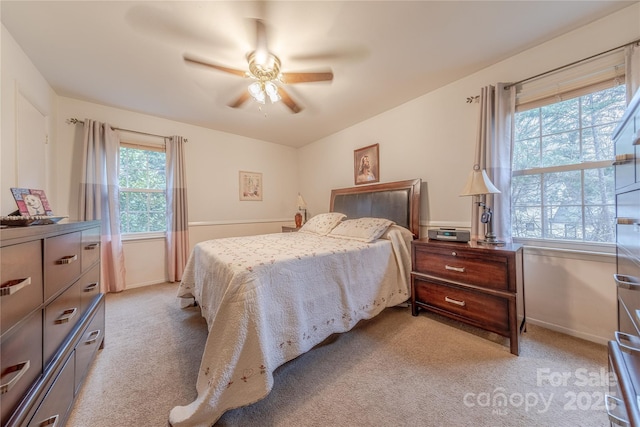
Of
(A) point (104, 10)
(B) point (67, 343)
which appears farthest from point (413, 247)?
(A) point (104, 10)

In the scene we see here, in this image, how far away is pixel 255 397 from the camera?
1155 millimetres

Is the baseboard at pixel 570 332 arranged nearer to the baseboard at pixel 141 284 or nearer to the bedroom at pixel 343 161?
the bedroom at pixel 343 161

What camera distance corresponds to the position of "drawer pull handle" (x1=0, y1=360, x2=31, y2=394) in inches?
26.0

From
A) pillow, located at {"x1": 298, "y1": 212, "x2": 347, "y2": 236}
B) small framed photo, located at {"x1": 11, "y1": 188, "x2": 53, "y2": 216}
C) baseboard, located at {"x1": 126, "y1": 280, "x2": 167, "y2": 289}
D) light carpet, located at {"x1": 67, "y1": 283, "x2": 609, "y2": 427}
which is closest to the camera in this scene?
light carpet, located at {"x1": 67, "y1": 283, "x2": 609, "y2": 427}

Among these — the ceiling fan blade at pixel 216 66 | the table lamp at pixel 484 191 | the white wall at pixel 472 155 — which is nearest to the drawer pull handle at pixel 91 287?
the ceiling fan blade at pixel 216 66

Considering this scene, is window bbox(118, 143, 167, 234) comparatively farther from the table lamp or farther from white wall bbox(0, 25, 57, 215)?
the table lamp

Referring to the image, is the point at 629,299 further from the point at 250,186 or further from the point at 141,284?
the point at 141,284

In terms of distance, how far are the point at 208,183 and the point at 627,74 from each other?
4700mm

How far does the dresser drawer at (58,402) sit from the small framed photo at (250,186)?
10.8ft

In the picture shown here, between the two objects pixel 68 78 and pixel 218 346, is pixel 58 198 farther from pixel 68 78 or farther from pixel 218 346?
pixel 218 346

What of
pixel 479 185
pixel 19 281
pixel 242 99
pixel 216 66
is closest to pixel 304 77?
pixel 216 66

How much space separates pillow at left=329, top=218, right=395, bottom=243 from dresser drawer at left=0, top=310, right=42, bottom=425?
220cm

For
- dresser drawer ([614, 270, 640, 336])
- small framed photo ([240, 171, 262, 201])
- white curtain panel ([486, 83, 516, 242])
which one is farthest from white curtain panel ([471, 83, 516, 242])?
small framed photo ([240, 171, 262, 201])

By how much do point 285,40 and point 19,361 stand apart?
2.33 meters
